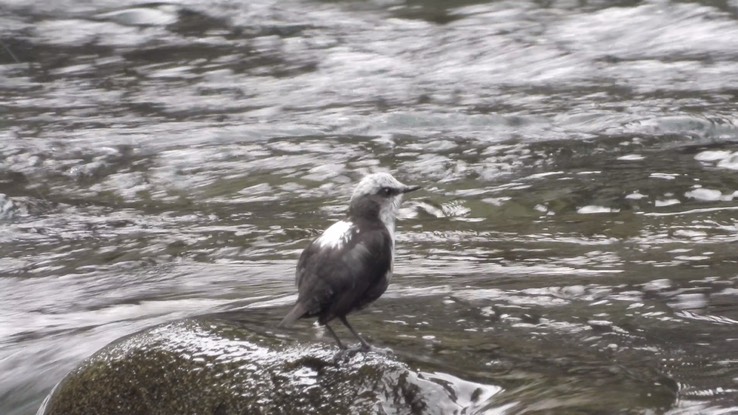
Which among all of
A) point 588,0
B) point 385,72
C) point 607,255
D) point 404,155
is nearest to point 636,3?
point 588,0

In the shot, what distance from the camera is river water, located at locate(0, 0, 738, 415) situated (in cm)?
517

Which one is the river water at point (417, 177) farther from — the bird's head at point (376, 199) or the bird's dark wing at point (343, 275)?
the bird's head at point (376, 199)

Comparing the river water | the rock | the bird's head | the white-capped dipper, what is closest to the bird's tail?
the white-capped dipper

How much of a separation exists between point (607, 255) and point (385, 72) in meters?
6.01

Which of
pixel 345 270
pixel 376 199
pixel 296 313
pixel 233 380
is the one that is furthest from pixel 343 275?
pixel 376 199

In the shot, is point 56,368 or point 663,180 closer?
point 56,368

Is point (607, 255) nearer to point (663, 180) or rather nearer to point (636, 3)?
point (663, 180)

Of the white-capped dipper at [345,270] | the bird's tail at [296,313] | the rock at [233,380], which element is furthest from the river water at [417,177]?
the bird's tail at [296,313]

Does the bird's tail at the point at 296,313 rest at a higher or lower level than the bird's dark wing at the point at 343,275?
lower

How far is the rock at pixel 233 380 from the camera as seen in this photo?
4.27 meters

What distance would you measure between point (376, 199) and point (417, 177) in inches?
163

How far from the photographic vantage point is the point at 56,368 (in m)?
5.86

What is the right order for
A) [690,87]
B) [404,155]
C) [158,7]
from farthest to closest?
1. [158,7]
2. [690,87]
3. [404,155]

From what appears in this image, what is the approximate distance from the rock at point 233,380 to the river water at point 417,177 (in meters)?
0.18
